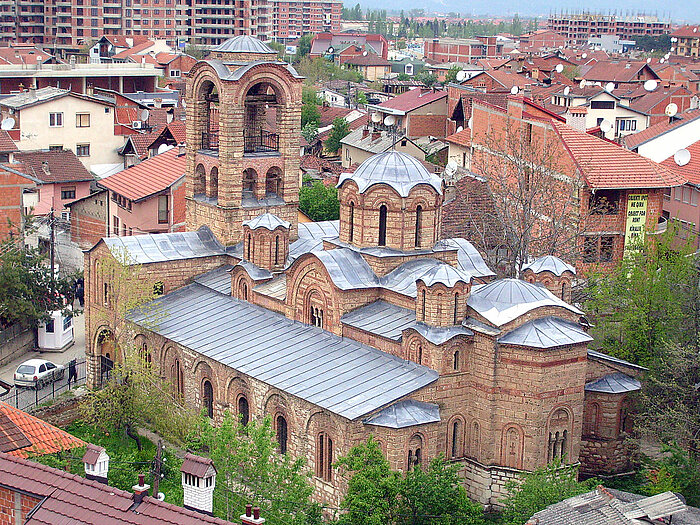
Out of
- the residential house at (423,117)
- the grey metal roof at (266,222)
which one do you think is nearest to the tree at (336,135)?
the residential house at (423,117)

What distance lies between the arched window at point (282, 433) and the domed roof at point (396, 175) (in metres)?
6.98

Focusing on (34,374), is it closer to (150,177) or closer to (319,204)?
(150,177)

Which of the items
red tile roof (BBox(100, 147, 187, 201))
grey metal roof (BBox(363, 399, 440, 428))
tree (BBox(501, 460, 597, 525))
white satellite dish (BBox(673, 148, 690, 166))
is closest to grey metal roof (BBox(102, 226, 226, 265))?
red tile roof (BBox(100, 147, 187, 201))

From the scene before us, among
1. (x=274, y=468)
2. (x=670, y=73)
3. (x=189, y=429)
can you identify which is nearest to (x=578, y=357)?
(x=274, y=468)

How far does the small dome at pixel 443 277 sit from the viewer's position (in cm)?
2995

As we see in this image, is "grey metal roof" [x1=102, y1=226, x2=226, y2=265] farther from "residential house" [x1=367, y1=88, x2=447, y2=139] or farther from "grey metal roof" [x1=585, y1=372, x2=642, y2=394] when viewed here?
"residential house" [x1=367, y1=88, x2=447, y2=139]

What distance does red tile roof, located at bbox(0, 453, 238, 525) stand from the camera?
19828 mm

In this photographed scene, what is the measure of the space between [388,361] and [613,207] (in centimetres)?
1957

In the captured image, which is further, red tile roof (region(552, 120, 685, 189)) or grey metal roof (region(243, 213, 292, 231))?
red tile roof (region(552, 120, 685, 189))

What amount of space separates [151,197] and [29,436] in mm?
21587

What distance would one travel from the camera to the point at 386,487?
26.9 meters

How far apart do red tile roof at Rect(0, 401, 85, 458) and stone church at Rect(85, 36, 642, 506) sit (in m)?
5.19

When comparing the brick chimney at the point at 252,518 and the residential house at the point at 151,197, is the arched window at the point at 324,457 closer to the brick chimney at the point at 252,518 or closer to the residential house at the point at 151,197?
the brick chimney at the point at 252,518

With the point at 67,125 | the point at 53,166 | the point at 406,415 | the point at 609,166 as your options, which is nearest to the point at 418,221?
the point at 406,415
